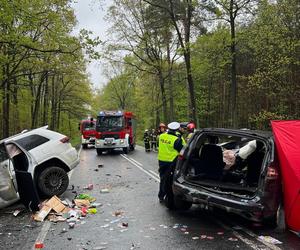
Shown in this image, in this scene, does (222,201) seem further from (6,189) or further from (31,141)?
(31,141)

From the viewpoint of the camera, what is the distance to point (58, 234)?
6562 mm

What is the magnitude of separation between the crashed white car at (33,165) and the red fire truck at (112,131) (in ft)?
49.4

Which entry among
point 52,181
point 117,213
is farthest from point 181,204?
point 52,181

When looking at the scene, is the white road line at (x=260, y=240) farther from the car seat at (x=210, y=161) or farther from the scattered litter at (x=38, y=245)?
the scattered litter at (x=38, y=245)

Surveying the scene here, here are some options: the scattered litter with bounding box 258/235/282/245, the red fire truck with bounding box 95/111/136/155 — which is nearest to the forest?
the red fire truck with bounding box 95/111/136/155

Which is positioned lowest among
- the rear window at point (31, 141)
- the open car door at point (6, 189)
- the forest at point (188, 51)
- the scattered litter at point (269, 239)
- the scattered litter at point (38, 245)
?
the scattered litter at point (38, 245)

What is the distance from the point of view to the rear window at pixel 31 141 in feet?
32.6

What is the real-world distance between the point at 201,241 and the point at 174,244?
42 centimetres

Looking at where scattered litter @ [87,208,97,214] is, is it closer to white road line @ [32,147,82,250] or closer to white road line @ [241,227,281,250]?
white road line @ [32,147,82,250]

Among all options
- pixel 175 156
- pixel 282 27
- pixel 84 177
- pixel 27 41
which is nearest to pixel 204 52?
pixel 282 27

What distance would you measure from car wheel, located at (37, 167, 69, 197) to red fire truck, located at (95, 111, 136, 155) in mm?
15950

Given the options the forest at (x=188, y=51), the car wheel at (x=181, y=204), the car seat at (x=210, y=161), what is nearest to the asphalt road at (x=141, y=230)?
the car wheel at (x=181, y=204)

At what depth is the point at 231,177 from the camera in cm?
825

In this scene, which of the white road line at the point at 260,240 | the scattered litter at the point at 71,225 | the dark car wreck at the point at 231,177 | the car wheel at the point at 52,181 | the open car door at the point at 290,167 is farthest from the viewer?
the car wheel at the point at 52,181
